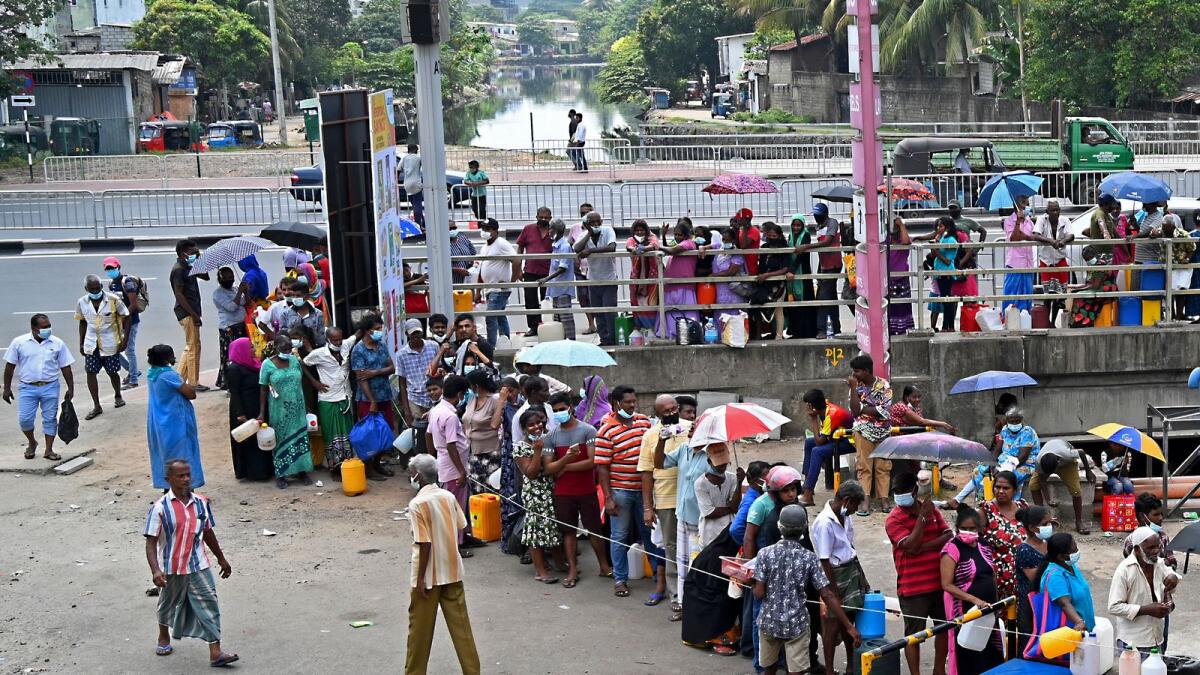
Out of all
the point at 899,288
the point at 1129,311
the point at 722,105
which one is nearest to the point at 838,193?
the point at 899,288

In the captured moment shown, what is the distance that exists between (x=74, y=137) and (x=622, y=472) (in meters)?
39.9

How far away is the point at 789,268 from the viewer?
16422 mm

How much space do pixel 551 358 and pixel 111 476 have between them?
4.36 m

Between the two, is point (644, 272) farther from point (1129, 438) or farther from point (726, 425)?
point (726, 425)

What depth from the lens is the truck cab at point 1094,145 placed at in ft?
99.2

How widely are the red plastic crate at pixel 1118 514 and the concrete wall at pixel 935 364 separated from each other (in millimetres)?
3488

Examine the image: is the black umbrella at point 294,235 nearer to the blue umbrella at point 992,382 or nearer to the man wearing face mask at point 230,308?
the man wearing face mask at point 230,308

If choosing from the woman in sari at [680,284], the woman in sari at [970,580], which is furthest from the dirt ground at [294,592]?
the woman in sari at [680,284]

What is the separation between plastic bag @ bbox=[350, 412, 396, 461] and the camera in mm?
14031

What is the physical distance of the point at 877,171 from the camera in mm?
13312

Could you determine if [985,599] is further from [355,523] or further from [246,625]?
[355,523]

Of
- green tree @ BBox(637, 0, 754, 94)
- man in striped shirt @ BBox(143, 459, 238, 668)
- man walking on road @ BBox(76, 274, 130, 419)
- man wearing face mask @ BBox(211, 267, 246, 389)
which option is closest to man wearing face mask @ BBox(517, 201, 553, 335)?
man wearing face mask @ BBox(211, 267, 246, 389)

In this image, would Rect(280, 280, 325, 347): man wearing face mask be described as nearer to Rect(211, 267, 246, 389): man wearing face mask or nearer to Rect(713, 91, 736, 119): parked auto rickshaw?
Rect(211, 267, 246, 389): man wearing face mask

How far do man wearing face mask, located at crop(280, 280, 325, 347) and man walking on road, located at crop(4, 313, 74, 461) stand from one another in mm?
2047
